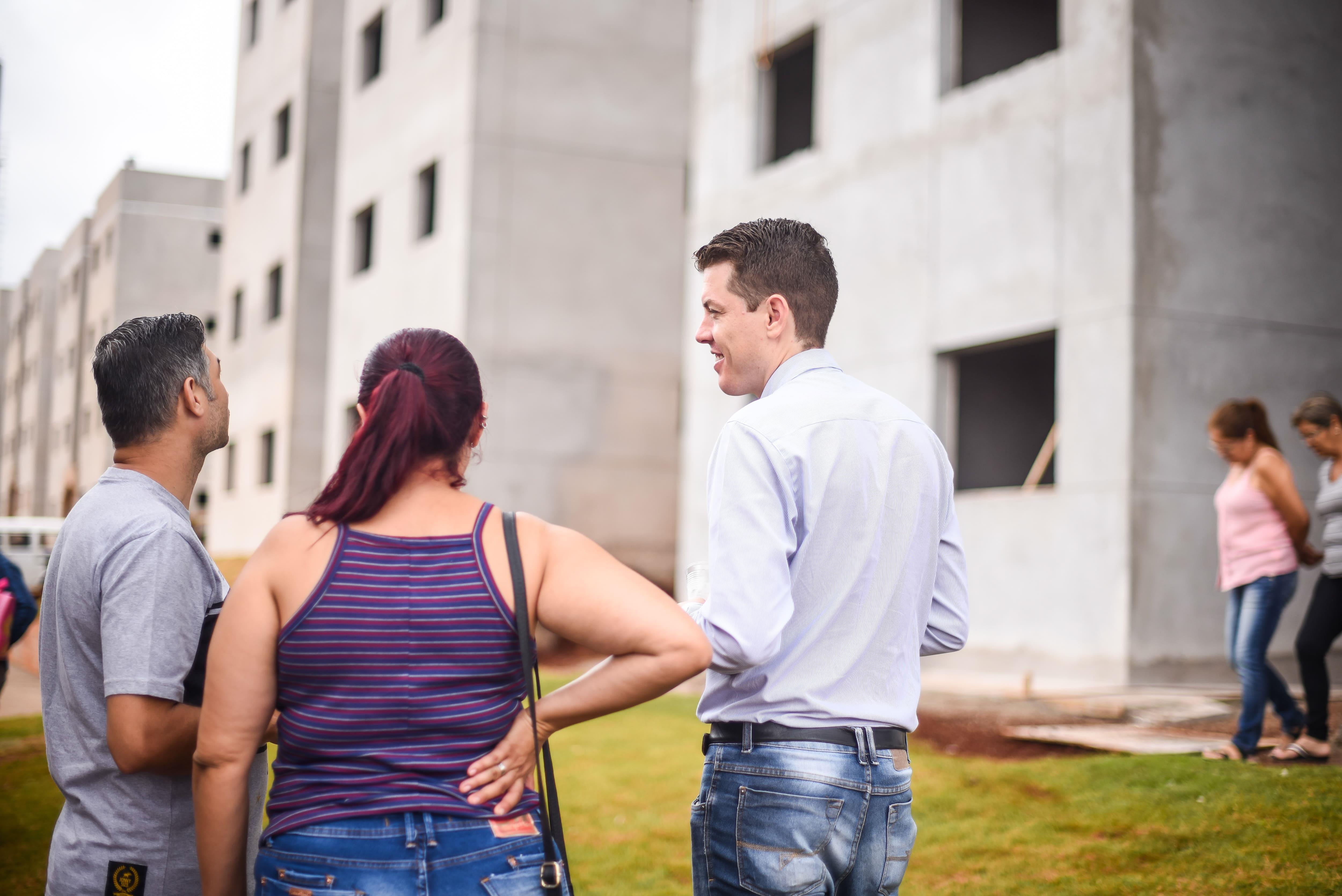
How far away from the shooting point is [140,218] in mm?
45906

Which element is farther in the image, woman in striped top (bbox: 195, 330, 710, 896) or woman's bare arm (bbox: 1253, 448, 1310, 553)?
woman's bare arm (bbox: 1253, 448, 1310, 553)

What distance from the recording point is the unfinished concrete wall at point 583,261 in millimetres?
19172

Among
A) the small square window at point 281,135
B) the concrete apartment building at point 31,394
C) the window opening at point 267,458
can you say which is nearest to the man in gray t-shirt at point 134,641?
the window opening at point 267,458

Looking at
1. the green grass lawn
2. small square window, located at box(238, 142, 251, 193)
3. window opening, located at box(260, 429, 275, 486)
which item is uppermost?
small square window, located at box(238, 142, 251, 193)

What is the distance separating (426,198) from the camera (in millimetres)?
20922

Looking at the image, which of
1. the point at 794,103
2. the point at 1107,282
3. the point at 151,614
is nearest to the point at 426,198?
the point at 794,103

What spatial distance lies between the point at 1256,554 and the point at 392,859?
6202 millimetres

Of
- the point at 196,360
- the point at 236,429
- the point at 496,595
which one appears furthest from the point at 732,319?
the point at 236,429

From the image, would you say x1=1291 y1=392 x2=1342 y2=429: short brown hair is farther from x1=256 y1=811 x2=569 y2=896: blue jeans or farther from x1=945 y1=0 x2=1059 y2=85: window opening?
x1=945 y1=0 x2=1059 y2=85: window opening

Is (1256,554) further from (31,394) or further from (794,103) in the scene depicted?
(31,394)

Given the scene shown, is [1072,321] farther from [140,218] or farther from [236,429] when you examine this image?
[140,218]

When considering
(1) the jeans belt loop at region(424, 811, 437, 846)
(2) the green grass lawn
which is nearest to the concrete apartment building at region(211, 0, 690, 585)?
(2) the green grass lawn

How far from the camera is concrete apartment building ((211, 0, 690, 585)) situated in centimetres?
1916

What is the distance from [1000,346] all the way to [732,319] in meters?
10.0
